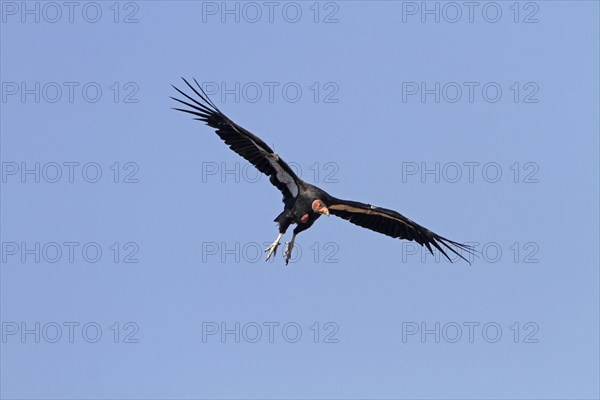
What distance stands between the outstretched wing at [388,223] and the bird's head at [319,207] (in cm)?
186

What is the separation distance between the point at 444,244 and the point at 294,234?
5664mm

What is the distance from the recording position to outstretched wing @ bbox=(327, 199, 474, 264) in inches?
1880

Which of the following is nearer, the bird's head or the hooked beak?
the bird's head

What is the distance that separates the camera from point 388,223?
161 feet

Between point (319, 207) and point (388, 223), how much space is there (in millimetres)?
4550

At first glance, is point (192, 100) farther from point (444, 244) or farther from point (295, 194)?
point (444, 244)

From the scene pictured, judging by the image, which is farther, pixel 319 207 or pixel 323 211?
pixel 323 211

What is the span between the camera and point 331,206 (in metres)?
47.0

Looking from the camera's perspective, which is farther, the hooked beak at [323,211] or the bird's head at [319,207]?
the hooked beak at [323,211]

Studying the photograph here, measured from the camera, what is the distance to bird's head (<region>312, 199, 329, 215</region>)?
148 ft

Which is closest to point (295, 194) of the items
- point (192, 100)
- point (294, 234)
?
point (294, 234)

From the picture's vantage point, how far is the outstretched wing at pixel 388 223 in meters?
47.8

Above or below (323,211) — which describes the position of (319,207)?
above

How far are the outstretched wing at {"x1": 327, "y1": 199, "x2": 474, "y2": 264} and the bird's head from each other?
186cm
